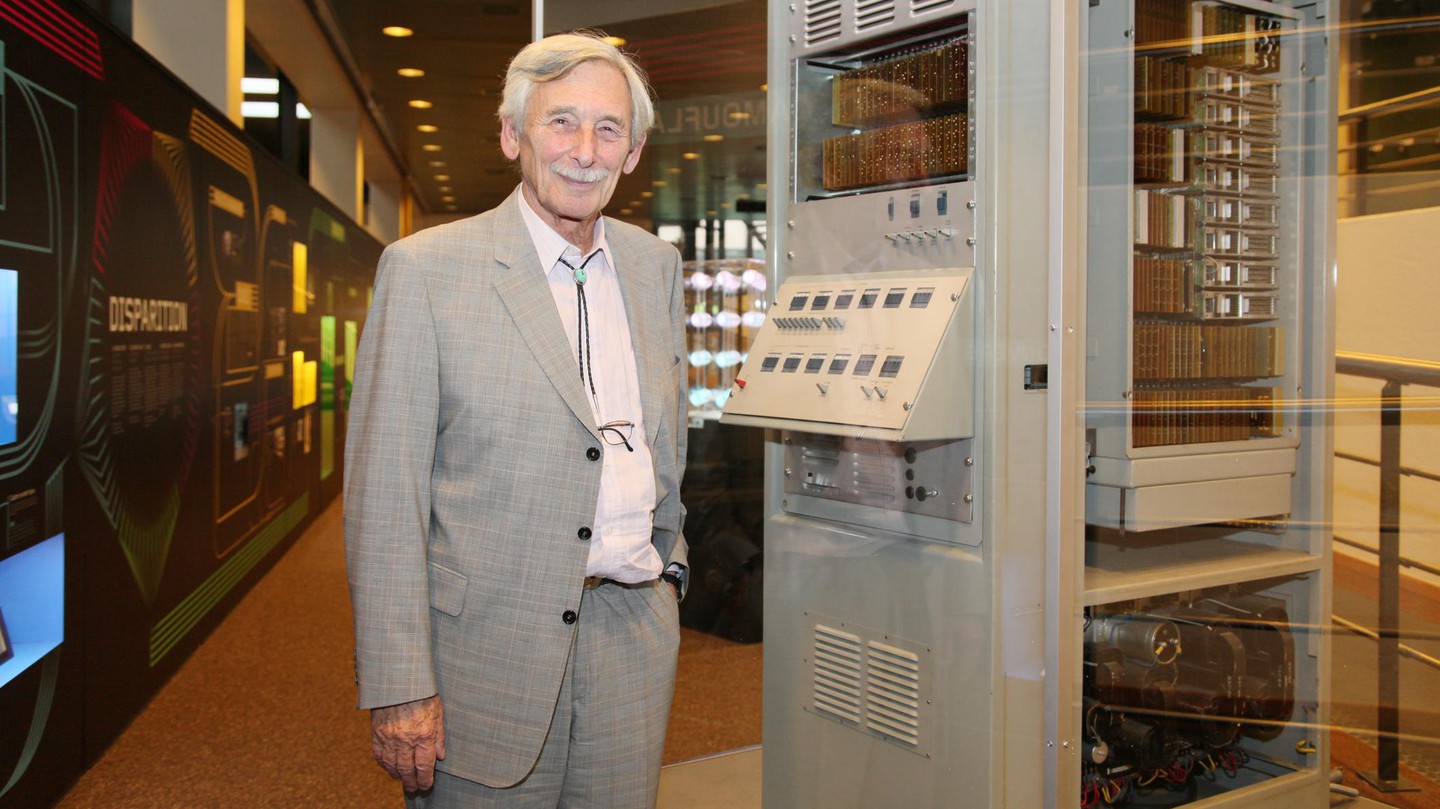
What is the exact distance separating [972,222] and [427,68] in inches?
272

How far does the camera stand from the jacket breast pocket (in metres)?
1.67

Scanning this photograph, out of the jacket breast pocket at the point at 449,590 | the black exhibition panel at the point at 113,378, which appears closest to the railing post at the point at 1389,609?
the jacket breast pocket at the point at 449,590

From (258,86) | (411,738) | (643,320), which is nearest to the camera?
(411,738)

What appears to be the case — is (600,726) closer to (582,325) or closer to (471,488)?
(471,488)

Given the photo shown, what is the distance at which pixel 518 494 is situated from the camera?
1657 mm

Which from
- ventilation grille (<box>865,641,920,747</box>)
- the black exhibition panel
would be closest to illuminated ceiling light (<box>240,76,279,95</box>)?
A: the black exhibition panel

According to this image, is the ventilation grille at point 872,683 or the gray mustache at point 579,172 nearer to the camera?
the gray mustache at point 579,172

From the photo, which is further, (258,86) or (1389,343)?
(258,86)

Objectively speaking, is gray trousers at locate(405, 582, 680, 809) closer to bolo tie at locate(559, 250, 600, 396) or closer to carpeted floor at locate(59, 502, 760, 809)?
bolo tie at locate(559, 250, 600, 396)

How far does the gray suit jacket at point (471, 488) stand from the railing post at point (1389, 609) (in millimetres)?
1815

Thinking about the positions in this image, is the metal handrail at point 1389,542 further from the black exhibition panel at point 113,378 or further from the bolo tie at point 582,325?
the black exhibition panel at point 113,378

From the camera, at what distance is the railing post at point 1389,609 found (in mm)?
2398

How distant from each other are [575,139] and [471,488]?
57 centimetres

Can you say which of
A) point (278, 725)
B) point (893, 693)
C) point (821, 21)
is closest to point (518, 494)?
point (893, 693)
